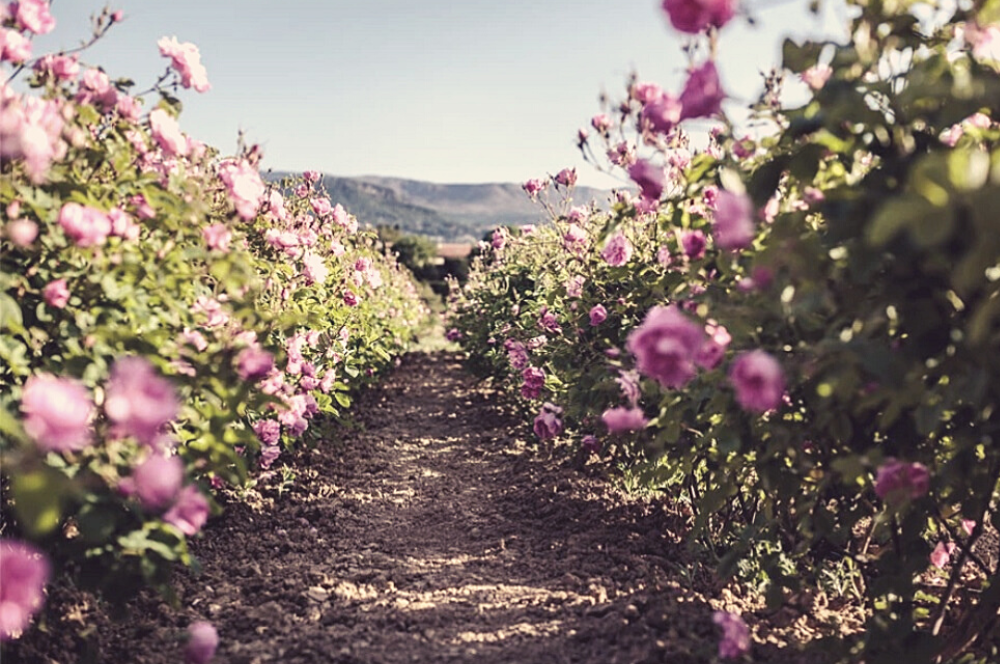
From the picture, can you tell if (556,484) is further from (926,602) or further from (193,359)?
(193,359)

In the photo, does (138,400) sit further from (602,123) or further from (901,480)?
(602,123)

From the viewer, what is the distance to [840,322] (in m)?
1.77

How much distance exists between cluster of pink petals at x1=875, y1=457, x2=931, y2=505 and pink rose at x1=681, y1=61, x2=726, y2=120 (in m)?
0.93

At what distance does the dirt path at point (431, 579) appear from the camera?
2.54 m

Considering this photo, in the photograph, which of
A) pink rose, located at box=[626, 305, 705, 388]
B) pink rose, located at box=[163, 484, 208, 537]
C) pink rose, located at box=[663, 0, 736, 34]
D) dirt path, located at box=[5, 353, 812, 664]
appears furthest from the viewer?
dirt path, located at box=[5, 353, 812, 664]

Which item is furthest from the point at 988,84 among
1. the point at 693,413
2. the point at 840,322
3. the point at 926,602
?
the point at 926,602

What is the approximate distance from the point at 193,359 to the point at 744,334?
154 centimetres

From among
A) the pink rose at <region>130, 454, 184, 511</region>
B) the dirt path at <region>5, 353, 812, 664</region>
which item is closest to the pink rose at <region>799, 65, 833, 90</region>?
the dirt path at <region>5, 353, 812, 664</region>

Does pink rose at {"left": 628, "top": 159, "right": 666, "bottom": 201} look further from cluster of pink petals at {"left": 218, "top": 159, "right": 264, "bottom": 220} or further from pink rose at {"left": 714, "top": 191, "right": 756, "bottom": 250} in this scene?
cluster of pink petals at {"left": 218, "top": 159, "right": 264, "bottom": 220}

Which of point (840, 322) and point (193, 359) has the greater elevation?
point (840, 322)

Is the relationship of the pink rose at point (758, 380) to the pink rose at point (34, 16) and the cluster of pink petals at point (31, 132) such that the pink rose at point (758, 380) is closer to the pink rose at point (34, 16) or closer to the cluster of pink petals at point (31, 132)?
the cluster of pink petals at point (31, 132)

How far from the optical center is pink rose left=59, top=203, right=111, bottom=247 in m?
2.01

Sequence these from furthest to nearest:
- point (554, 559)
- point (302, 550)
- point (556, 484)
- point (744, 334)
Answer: point (556, 484), point (302, 550), point (554, 559), point (744, 334)

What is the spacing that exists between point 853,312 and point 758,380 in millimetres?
351
